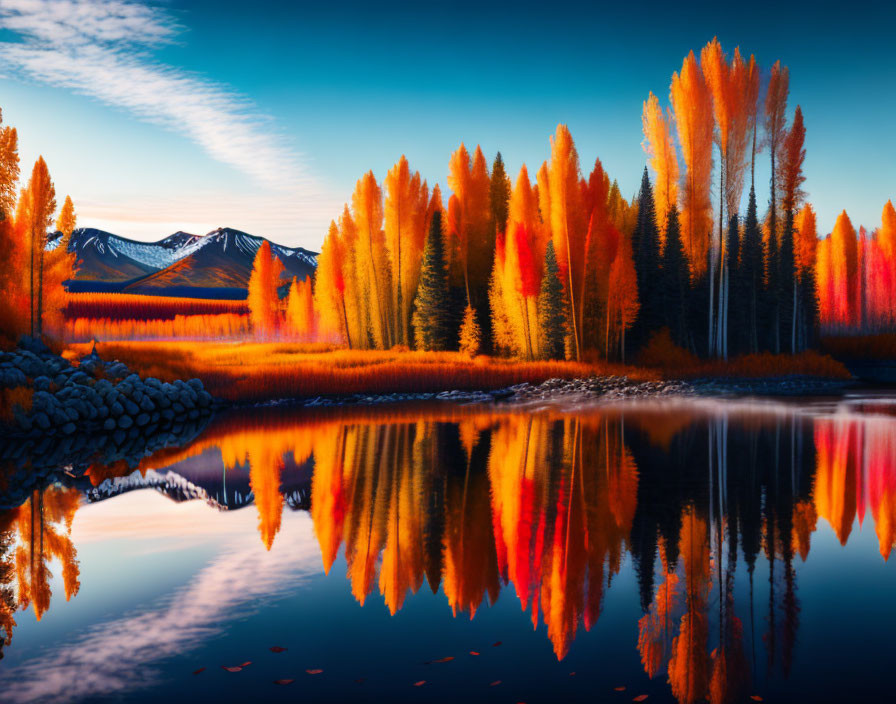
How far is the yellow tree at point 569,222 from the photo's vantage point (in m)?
34.4

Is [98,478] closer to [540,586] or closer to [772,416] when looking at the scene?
[540,586]

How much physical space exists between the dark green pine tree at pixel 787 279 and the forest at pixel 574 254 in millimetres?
101

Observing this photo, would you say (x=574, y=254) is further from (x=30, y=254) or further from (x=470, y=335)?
(x=30, y=254)

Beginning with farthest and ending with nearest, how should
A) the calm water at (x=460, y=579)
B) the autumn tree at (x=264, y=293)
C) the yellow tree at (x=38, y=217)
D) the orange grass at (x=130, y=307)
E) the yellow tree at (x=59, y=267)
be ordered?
1. the orange grass at (x=130, y=307)
2. the autumn tree at (x=264, y=293)
3. the yellow tree at (x=59, y=267)
4. the yellow tree at (x=38, y=217)
5. the calm water at (x=460, y=579)

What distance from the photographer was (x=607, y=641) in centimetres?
553

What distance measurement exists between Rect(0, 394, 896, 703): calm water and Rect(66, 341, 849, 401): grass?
13.6m

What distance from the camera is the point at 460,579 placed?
696cm

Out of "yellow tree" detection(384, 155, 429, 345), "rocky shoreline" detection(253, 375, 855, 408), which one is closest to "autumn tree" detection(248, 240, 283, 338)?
"yellow tree" detection(384, 155, 429, 345)

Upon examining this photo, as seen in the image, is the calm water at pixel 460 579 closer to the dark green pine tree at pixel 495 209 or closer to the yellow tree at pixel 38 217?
the yellow tree at pixel 38 217

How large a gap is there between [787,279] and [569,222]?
50.5 feet

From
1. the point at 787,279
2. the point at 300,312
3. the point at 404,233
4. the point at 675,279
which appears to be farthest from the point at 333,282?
the point at 787,279

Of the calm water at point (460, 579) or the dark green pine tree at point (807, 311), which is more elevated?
the dark green pine tree at point (807, 311)

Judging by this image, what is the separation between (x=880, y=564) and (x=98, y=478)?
1269cm

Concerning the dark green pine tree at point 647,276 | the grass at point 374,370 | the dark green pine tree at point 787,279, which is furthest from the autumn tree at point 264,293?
the dark green pine tree at point 787,279
